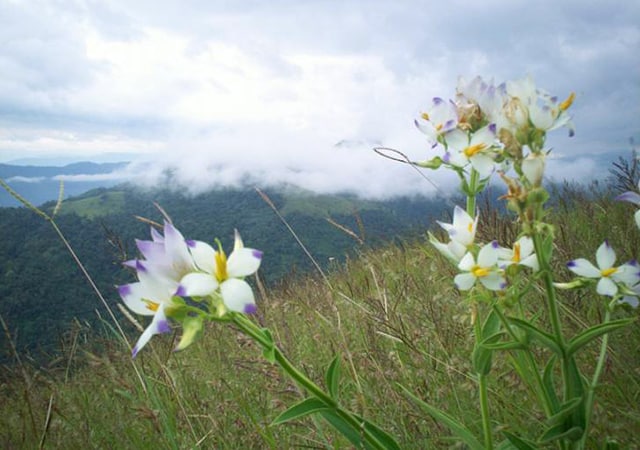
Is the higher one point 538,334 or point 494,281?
point 494,281

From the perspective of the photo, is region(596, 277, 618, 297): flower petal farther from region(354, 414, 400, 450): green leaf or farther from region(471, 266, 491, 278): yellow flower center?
region(354, 414, 400, 450): green leaf

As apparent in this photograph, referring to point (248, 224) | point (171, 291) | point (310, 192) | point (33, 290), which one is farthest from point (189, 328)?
point (310, 192)

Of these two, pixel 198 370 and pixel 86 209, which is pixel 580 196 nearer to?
pixel 198 370

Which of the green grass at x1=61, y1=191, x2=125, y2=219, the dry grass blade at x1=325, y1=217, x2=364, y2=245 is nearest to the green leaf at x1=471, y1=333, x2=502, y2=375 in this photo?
the dry grass blade at x1=325, y1=217, x2=364, y2=245

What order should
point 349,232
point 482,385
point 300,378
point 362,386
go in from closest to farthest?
point 300,378, point 482,385, point 362,386, point 349,232

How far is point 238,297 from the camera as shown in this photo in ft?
3.29

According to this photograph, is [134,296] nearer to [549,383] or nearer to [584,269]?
[549,383]

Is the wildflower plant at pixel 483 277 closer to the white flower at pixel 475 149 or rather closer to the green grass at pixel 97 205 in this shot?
the white flower at pixel 475 149

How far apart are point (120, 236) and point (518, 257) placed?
3104 mm

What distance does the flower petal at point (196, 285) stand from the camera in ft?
3.22

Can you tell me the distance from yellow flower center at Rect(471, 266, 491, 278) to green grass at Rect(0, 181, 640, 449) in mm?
473

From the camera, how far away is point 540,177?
3.63ft

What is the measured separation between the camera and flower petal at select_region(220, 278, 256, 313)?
0.99 metres

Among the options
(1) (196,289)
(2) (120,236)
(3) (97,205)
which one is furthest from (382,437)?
(3) (97,205)
